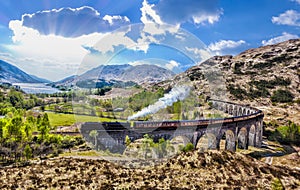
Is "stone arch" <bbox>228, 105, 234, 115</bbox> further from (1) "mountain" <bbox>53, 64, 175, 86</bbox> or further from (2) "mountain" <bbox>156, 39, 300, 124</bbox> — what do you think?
(1) "mountain" <bbox>53, 64, 175, 86</bbox>

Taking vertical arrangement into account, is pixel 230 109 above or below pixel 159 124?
above

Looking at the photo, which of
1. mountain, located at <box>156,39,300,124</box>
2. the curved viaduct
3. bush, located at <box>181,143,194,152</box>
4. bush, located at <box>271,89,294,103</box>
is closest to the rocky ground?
bush, located at <box>181,143,194,152</box>

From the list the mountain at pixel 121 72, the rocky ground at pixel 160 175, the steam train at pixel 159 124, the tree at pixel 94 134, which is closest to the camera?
the mountain at pixel 121 72

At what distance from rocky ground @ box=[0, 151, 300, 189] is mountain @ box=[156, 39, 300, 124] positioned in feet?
124

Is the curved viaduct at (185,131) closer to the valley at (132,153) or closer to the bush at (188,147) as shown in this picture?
the bush at (188,147)

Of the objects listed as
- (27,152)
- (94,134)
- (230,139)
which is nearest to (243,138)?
(230,139)

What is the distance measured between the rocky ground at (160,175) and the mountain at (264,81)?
37.9 meters

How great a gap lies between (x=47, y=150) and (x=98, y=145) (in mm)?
19579

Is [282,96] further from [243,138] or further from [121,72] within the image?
[121,72]

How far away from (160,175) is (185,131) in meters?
6.12

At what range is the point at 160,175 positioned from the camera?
23.2 meters

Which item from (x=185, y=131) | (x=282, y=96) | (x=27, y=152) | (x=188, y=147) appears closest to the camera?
(x=185, y=131)

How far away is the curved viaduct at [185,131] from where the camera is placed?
790 inches

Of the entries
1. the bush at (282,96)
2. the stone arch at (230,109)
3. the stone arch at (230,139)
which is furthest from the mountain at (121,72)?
the bush at (282,96)
